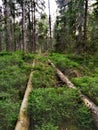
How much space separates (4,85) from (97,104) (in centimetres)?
327

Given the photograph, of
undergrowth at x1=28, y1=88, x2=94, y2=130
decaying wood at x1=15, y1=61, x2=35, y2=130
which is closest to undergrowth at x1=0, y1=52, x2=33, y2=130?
decaying wood at x1=15, y1=61, x2=35, y2=130

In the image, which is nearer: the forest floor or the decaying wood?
the decaying wood

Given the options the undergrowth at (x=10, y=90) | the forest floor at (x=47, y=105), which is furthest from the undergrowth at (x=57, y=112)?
the undergrowth at (x=10, y=90)

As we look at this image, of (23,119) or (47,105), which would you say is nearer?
(23,119)

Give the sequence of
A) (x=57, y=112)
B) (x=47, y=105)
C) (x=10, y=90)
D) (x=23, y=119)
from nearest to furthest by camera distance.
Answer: (x=23, y=119) → (x=57, y=112) → (x=47, y=105) → (x=10, y=90)

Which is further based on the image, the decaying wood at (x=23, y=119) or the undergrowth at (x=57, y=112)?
the undergrowth at (x=57, y=112)

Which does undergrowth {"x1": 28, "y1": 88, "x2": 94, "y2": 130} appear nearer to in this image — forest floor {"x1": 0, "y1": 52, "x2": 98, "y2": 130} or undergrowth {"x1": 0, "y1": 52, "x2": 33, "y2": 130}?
forest floor {"x1": 0, "y1": 52, "x2": 98, "y2": 130}

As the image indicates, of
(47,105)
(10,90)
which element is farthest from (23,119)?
(10,90)

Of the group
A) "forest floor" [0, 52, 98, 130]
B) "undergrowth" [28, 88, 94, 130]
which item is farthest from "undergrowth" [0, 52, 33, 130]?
"undergrowth" [28, 88, 94, 130]

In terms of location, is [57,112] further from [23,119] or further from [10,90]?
[10,90]

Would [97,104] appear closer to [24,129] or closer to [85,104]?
Result: [85,104]

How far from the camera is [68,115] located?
4.98 metres

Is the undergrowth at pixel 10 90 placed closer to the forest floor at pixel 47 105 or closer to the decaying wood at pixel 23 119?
the forest floor at pixel 47 105

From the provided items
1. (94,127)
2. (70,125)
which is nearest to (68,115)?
(70,125)
